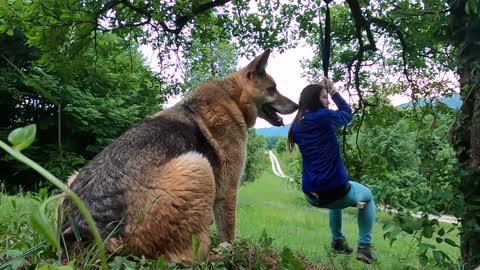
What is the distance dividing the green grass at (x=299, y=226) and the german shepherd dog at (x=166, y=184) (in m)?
1.15

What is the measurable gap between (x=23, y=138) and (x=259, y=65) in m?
4.34

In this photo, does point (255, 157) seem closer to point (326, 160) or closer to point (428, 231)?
point (326, 160)

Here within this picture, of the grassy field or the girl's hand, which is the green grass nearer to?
the grassy field

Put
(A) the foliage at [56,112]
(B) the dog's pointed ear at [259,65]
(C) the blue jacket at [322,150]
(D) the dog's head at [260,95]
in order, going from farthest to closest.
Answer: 1. (A) the foliage at [56,112]
2. (C) the blue jacket at [322,150]
3. (B) the dog's pointed ear at [259,65]
4. (D) the dog's head at [260,95]

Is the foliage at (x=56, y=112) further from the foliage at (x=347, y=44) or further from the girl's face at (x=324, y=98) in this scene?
the girl's face at (x=324, y=98)

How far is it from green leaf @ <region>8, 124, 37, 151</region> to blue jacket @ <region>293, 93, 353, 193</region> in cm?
463

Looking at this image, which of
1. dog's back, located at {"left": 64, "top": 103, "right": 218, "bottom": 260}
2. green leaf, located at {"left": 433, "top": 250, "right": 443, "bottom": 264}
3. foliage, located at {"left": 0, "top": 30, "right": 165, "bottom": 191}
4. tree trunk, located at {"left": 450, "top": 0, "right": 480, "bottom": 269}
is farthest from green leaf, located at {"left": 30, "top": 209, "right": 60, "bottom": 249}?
foliage, located at {"left": 0, "top": 30, "right": 165, "bottom": 191}

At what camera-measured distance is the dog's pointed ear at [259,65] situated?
16.0 feet

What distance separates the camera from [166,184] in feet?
9.25

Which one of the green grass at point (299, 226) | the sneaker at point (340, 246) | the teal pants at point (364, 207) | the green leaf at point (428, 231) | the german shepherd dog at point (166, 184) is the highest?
the german shepherd dog at point (166, 184)

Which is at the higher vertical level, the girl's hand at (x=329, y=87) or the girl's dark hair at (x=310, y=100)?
the girl's hand at (x=329, y=87)

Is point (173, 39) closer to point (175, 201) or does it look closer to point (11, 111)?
point (175, 201)

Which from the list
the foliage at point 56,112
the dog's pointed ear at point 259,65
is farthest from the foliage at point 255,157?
the dog's pointed ear at point 259,65

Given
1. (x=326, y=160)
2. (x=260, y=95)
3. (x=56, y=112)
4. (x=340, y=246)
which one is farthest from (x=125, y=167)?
(x=56, y=112)
